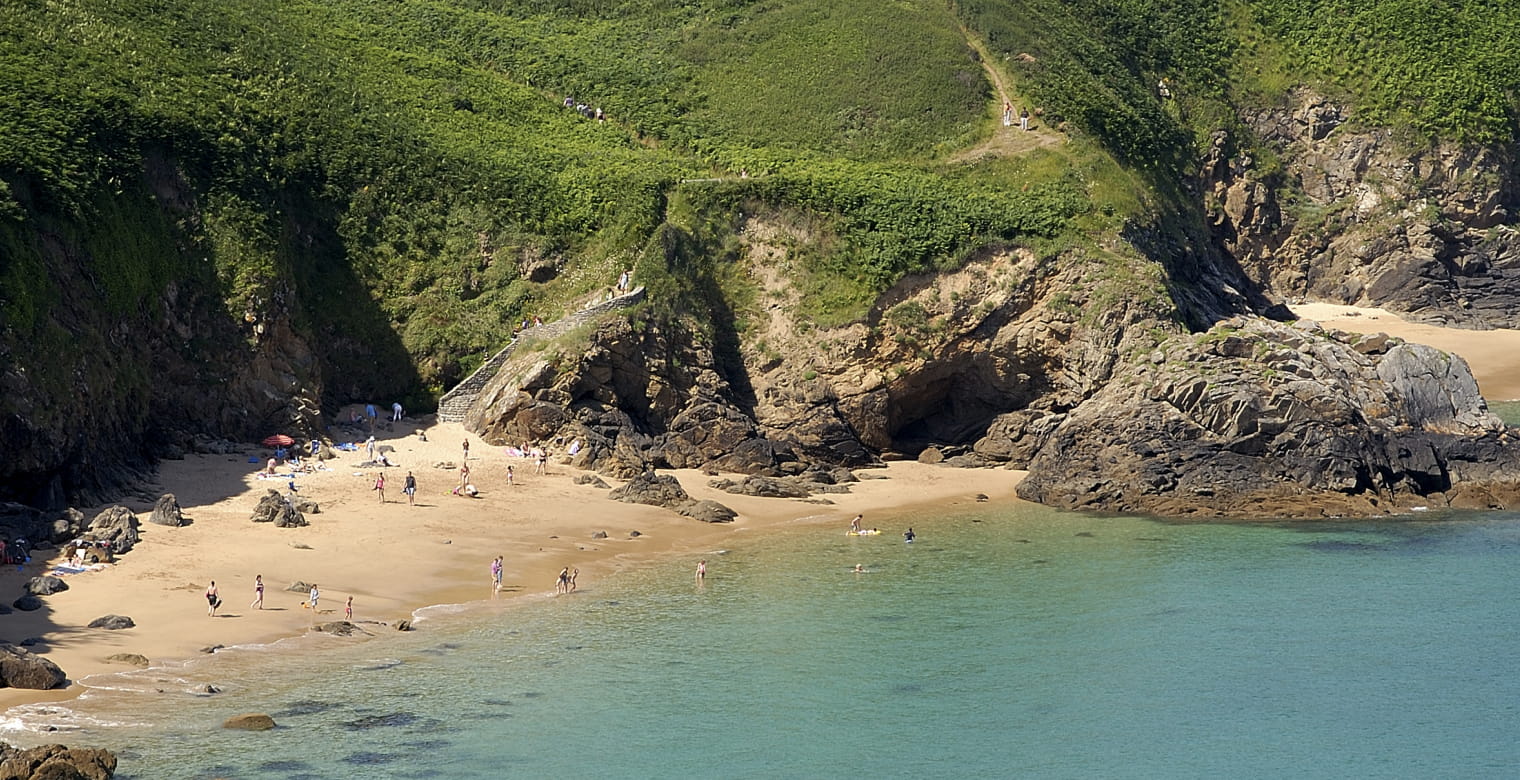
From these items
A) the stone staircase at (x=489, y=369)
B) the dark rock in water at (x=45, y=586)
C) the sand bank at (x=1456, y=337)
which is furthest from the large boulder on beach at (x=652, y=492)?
the sand bank at (x=1456, y=337)

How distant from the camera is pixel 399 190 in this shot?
63094 millimetres

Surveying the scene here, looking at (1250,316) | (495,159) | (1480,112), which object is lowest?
(1250,316)

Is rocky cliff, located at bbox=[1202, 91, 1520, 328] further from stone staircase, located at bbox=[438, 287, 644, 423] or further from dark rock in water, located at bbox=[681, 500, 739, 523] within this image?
dark rock in water, located at bbox=[681, 500, 739, 523]

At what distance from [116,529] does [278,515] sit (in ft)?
15.3

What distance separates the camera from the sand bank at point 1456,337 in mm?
73750

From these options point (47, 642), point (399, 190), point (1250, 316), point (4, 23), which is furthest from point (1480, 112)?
point (47, 642)

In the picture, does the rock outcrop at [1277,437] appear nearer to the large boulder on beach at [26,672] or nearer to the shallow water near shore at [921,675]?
the shallow water near shore at [921,675]

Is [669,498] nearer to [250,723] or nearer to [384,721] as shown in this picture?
[384,721]

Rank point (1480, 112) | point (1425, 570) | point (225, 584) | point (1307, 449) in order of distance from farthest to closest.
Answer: point (1480, 112) < point (1307, 449) < point (1425, 570) < point (225, 584)

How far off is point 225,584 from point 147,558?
247cm

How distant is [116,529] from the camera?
41.4 m

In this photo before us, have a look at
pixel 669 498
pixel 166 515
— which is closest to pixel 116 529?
pixel 166 515

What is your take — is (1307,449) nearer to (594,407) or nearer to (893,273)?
(893,273)

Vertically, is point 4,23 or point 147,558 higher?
point 4,23
